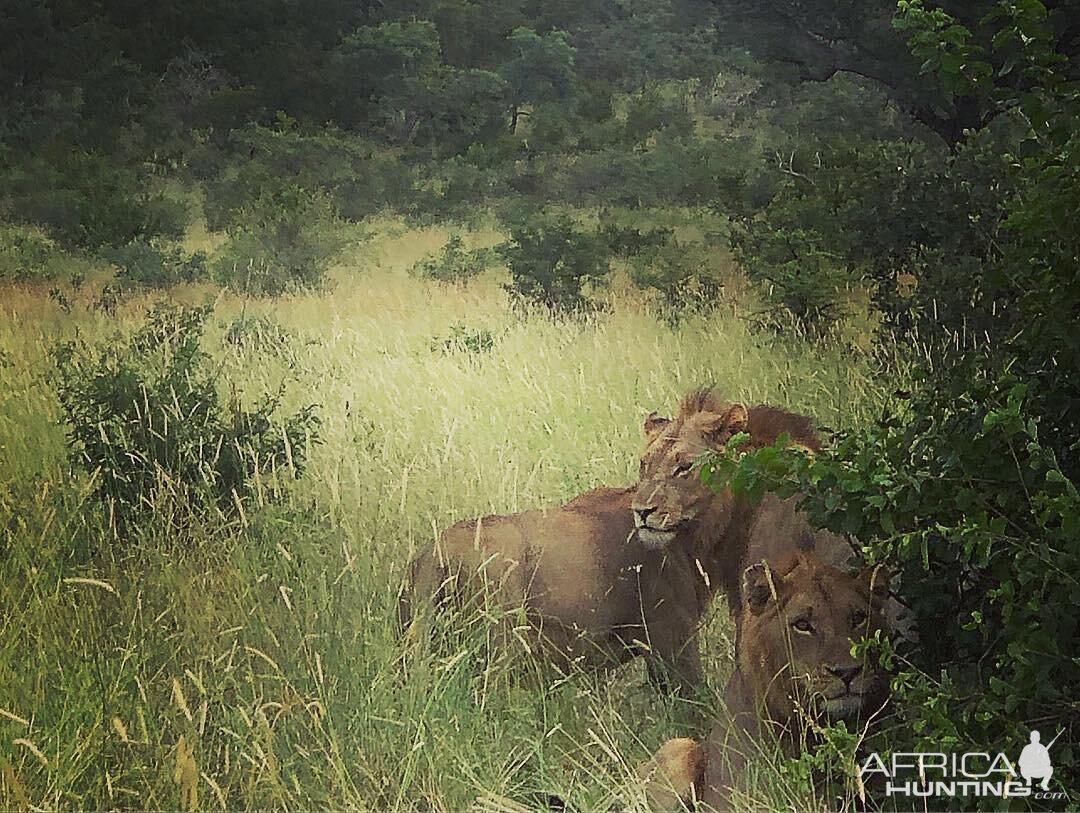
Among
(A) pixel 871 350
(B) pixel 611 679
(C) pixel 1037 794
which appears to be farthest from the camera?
(A) pixel 871 350

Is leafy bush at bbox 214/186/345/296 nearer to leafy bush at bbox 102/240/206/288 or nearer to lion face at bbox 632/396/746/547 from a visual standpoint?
leafy bush at bbox 102/240/206/288

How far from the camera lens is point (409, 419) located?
8.12 ft

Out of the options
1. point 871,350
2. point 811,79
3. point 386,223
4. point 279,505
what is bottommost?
point 279,505

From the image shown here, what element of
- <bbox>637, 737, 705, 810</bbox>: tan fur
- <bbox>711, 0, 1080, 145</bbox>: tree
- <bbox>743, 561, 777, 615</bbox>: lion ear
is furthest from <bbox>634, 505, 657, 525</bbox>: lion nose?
<bbox>711, 0, 1080, 145</bbox>: tree

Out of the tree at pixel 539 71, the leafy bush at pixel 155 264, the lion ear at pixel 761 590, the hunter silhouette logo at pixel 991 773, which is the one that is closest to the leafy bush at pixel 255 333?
the leafy bush at pixel 155 264

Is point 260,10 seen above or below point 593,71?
above

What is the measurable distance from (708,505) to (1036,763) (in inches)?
30.3

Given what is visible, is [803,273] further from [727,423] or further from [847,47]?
[847,47]

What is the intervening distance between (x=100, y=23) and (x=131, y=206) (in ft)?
1.35

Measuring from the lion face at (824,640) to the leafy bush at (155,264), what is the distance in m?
1.42

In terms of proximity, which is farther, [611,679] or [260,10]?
[260,10]

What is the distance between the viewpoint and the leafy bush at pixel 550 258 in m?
2.55

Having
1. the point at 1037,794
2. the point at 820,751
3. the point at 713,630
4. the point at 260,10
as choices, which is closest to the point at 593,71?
the point at 260,10

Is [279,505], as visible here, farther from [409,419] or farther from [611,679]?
[611,679]
